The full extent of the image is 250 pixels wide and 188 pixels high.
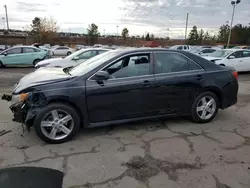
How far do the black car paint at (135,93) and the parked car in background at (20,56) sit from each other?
12.6 metres

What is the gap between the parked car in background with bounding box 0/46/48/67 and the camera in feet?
48.3

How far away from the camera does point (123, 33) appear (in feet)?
225

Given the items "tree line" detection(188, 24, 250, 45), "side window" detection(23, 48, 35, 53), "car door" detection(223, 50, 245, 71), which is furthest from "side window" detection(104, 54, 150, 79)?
"tree line" detection(188, 24, 250, 45)

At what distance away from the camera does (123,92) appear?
12.8 ft

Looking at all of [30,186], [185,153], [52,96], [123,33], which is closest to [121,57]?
[52,96]

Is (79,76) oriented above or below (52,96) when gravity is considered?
above

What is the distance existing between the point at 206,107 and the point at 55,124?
2900mm

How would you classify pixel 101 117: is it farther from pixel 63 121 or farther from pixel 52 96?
pixel 52 96

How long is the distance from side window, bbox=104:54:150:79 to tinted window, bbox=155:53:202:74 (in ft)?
0.69

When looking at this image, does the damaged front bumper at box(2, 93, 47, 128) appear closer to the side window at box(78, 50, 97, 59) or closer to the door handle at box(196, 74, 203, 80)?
the door handle at box(196, 74, 203, 80)

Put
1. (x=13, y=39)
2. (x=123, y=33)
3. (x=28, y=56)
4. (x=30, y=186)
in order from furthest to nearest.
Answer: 1. (x=123, y=33)
2. (x=13, y=39)
3. (x=28, y=56)
4. (x=30, y=186)

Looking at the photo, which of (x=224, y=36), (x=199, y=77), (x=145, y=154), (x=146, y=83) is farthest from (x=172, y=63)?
(x=224, y=36)

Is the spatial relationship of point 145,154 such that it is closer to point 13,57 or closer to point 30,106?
point 30,106

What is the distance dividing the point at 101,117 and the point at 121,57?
1.11 meters
